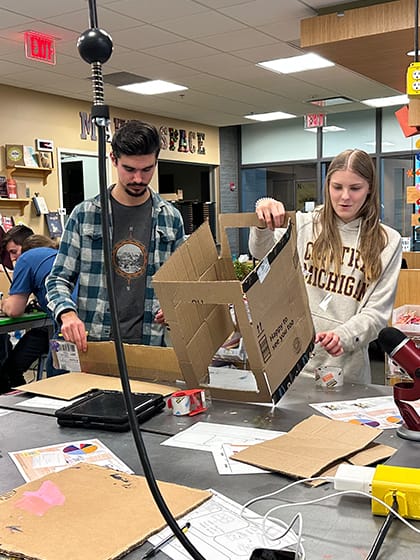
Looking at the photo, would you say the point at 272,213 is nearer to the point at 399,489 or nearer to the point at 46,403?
the point at 46,403

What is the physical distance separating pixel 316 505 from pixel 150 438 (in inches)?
16.2

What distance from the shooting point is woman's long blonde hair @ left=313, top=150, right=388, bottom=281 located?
176cm

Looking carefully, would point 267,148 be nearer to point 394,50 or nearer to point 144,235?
point 394,50

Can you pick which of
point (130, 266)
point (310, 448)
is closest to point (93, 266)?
point (130, 266)

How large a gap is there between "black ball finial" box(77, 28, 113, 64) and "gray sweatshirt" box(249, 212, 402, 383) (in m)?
1.15

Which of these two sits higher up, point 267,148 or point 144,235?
point 267,148

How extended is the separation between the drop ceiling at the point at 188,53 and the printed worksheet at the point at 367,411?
2.64 m

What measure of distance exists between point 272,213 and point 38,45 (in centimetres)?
383

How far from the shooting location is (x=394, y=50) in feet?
14.5

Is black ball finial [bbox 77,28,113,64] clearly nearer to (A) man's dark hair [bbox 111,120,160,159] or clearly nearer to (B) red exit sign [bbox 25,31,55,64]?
(A) man's dark hair [bbox 111,120,160,159]

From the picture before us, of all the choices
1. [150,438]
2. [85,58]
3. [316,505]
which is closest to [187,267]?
[150,438]

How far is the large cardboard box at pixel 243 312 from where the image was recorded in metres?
1.26

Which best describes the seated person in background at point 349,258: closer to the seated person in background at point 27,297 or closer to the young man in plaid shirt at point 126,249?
→ the young man in plaid shirt at point 126,249

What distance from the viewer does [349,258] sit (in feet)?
5.88
